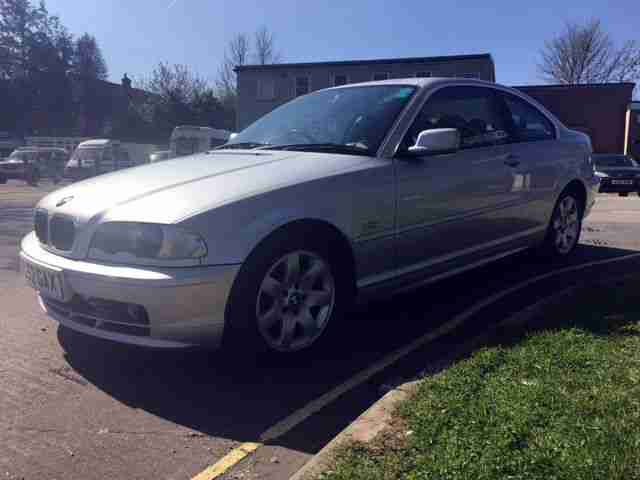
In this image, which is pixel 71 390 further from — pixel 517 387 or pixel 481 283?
pixel 481 283

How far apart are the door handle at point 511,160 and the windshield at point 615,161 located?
52.8ft

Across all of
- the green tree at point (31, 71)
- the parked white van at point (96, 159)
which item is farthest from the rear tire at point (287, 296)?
the green tree at point (31, 71)

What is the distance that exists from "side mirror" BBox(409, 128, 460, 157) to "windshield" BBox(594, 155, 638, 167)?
17.3m

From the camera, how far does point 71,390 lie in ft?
10.1

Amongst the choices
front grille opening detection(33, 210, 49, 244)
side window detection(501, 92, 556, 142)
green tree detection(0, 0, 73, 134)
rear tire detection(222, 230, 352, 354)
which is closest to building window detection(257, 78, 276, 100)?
green tree detection(0, 0, 73, 134)

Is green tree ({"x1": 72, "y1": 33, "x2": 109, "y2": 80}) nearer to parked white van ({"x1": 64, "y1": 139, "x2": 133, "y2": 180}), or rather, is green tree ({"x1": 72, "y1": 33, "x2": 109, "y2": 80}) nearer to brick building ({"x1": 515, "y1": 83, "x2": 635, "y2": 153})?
parked white van ({"x1": 64, "y1": 139, "x2": 133, "y2": 180})

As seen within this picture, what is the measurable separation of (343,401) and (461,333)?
1253 mm

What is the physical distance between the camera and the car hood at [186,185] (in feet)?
9.98

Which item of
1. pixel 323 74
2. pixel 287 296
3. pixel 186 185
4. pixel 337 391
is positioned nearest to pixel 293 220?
pixel 287 296

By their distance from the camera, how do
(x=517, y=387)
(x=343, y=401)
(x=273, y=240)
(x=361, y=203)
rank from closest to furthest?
(x=517, y=387) → (x=343, y=401) → (x=273, y=240) → (x=361, y=203)

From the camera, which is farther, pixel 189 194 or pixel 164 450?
pixel 189 194

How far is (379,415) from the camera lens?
2.55 metres

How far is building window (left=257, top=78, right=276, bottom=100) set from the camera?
123ft

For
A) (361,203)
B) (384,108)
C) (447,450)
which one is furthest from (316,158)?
(447,450)
